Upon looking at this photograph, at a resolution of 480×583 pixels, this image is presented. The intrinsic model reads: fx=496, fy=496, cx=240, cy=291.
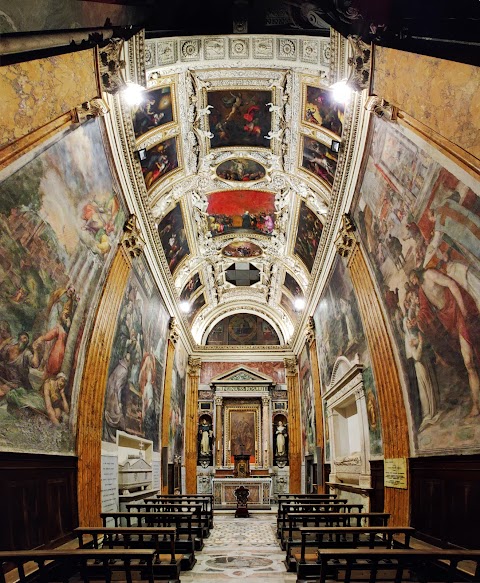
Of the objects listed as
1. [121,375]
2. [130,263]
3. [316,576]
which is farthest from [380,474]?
[130,263]

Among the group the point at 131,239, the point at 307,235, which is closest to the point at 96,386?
the point at 131,239

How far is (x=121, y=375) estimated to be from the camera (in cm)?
1266

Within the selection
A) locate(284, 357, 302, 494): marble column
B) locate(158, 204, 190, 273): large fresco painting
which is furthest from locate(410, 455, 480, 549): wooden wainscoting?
locate(284, 357, 302, 494): marble column

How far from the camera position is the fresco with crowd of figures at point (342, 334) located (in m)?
11.7

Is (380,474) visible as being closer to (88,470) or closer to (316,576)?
(316,576)

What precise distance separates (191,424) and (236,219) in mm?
11867

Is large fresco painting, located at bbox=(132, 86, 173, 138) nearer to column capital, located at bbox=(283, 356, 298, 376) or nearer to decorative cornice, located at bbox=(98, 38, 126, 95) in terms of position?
decorative cornice, located at bbox=(98, 38, 126, 95)

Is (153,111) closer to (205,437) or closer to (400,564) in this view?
(400,564)

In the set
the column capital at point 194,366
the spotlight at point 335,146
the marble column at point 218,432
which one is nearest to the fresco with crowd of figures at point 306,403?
the marble column at point 218,432

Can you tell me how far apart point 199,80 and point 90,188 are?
160 inches

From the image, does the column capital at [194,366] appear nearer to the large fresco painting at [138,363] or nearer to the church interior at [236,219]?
the church interior at [236,219]

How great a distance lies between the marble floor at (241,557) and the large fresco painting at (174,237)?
351 inches

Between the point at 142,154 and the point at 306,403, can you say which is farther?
the point at 306,403

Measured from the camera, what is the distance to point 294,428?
25.3 meters
